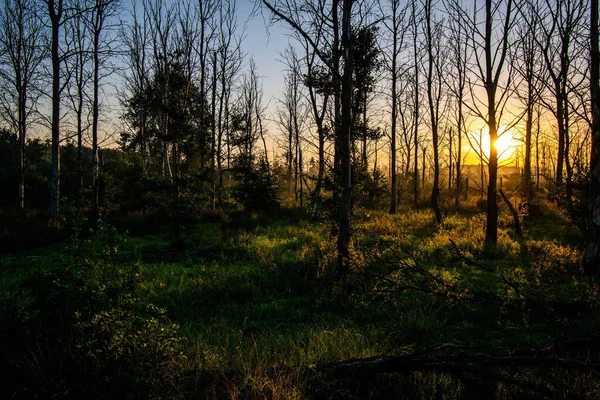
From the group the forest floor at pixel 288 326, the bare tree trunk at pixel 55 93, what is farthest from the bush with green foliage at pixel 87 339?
the bare tree trunk at pixel 55 93

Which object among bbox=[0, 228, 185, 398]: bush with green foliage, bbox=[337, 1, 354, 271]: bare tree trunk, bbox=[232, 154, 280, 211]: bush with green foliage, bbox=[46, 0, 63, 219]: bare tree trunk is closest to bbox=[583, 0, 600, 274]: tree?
bbox=[337, 1, 354, 271]: bare tree trunk

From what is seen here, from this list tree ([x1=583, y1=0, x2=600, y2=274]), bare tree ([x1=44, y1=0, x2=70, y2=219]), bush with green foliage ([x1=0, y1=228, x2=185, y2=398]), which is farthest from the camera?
bare tree ([x1=44, y1=0, x2=70, y2=219])

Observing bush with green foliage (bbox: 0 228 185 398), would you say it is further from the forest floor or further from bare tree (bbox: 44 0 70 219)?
bare tree (bbox: 44 0 70 219)

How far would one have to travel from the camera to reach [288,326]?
4371 mm

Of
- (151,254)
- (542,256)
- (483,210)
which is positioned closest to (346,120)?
(542,256)

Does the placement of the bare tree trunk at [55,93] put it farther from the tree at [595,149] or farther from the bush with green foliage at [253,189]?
the tree at [595,149]

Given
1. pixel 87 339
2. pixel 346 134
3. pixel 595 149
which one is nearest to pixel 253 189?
pixel 346 134

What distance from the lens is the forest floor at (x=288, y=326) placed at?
2.37 m

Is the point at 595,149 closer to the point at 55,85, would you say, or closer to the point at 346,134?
the point at 346,134

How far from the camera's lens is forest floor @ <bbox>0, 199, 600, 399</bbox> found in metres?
2.37

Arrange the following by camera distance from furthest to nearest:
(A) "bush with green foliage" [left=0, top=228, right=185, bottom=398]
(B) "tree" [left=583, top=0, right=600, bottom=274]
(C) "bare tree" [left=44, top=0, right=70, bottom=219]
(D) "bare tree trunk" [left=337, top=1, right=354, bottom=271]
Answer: (C) "bare tree" [left=44, top=0, right=70, bottom=219] < (B) "tree" [left=583, top=0, right=600, bottom=274] < (D) "bare tree trunk" [left=337, top=1, right=354, bottom=271] < (A) "bush with green foliage" [left=0, top=228, right=185, bottom=398]

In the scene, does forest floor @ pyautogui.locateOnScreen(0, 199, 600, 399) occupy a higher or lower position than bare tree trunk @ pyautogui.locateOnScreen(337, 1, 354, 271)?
lower

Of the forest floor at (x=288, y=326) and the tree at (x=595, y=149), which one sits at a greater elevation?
the tree at (x=595, y=149)

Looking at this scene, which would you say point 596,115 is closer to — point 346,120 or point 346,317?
point 346,120
